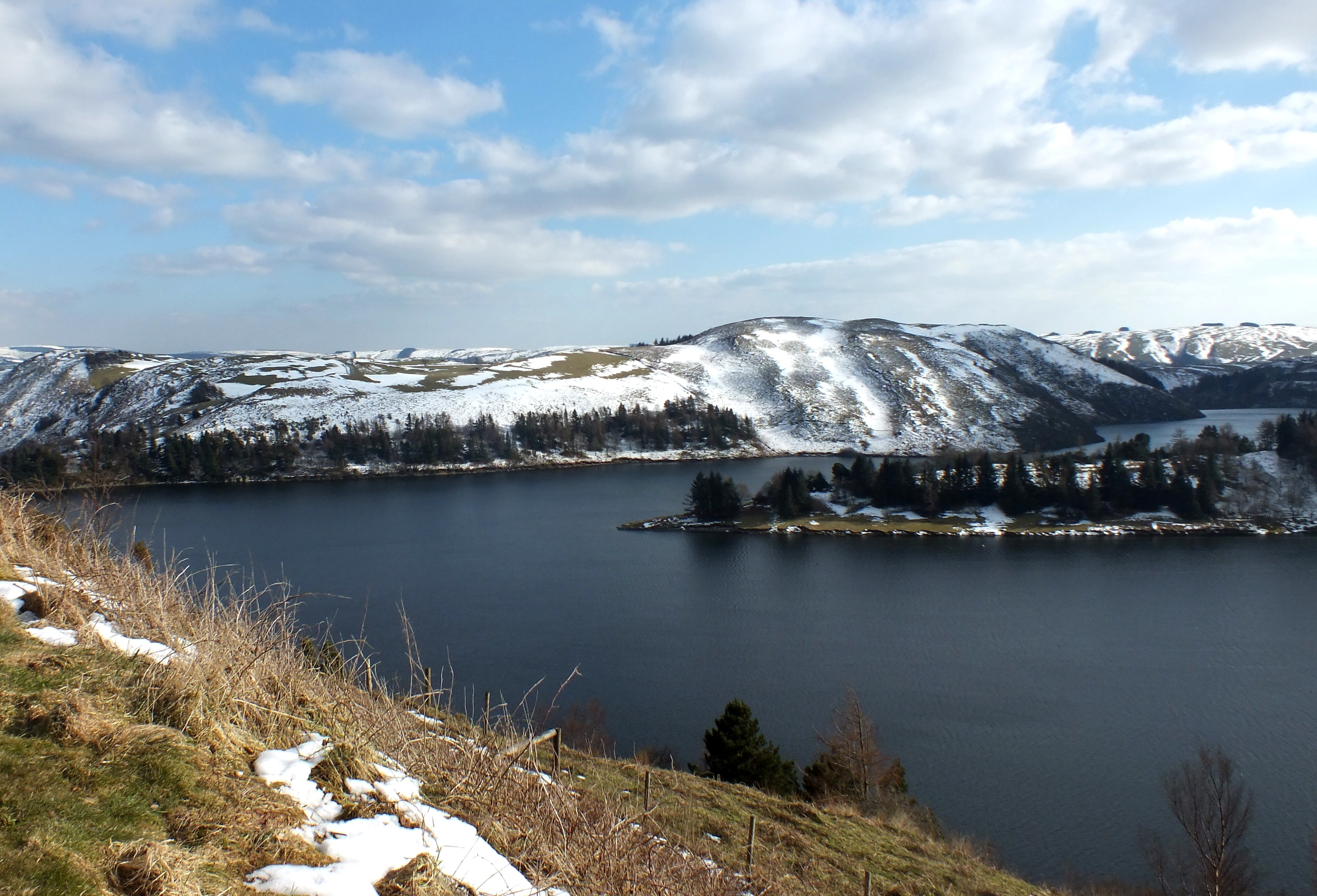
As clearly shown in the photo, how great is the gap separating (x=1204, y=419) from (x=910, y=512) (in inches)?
3119

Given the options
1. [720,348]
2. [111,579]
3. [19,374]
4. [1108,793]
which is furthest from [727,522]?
[19,374]

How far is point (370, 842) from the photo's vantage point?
2.80m

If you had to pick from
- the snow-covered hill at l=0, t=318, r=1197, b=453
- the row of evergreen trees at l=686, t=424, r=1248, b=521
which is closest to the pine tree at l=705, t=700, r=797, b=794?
the row of evergreen trees at l=686, t=424, r=1248, b=521

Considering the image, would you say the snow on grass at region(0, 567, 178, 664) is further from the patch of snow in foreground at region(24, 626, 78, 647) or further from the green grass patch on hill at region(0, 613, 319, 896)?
the green grass patch on hill at region(0, 613, 319, 896)

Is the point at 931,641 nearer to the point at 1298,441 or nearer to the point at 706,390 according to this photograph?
the point at 1298,441

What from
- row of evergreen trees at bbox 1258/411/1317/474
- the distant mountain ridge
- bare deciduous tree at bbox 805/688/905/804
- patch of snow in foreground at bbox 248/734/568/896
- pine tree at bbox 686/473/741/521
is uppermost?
the distant mountain ridge

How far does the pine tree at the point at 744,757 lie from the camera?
1177cm

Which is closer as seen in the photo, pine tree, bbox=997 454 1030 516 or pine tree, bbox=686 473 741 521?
pine tree, bbox=997 454 1030 516

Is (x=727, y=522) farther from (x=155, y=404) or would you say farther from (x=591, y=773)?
(x=155, y=404)

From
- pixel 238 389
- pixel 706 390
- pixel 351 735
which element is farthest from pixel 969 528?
pixel 238 389

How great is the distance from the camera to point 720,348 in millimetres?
116938

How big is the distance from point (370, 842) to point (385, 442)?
75.8m

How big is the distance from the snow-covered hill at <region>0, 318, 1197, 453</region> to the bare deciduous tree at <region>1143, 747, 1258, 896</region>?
6817 cm

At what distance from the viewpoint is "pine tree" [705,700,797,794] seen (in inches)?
464
